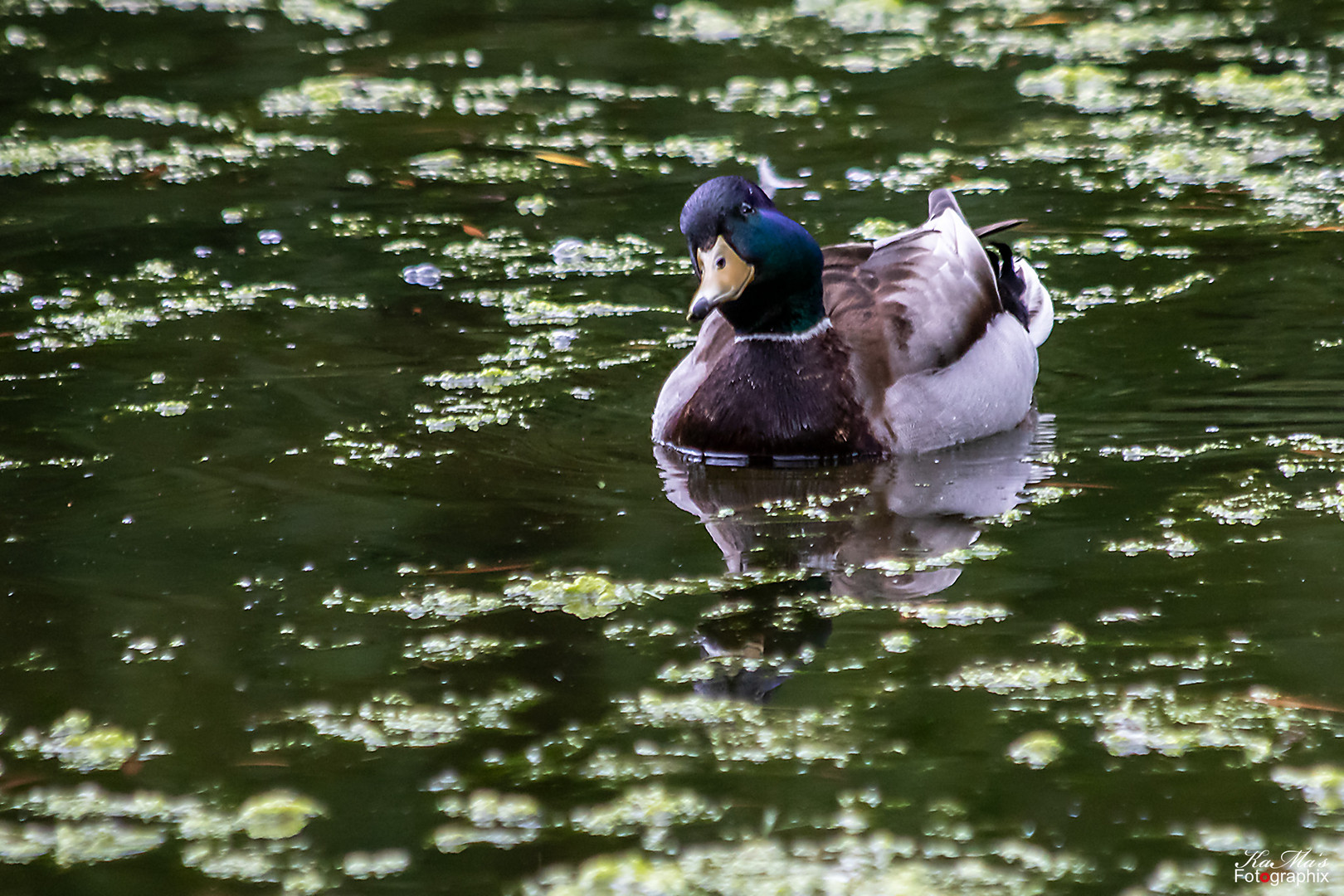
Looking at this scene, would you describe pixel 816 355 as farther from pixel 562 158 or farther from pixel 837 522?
pixel 562 158

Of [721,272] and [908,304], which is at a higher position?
[721,272]

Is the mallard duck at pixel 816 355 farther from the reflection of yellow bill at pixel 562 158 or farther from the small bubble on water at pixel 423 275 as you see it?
the reflection of yellow bill at pixel 562 158

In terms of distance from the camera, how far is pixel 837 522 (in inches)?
208

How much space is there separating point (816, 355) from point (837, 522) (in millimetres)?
818

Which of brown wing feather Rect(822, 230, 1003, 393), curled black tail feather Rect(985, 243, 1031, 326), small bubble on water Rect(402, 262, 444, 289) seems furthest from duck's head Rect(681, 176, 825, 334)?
small bubble on water Rect(402, 262, 444, 289)

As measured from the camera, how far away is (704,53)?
Result: 1122cm

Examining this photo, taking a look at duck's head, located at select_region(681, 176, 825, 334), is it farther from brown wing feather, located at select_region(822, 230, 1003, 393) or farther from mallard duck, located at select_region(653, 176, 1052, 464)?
brown wing feather, located at select_region(822, 230, 1003, 393)

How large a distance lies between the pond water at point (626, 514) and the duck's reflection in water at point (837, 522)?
0.02 metres

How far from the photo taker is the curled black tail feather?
22.2 feet

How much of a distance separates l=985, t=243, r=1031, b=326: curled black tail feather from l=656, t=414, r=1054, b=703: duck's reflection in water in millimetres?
611

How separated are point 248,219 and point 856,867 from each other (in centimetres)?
593

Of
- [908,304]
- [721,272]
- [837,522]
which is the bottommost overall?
[837,522]

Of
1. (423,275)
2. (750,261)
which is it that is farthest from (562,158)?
(750,261)

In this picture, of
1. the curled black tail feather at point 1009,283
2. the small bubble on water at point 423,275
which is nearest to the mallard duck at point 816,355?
the curled black tail feather at point 1009,283
